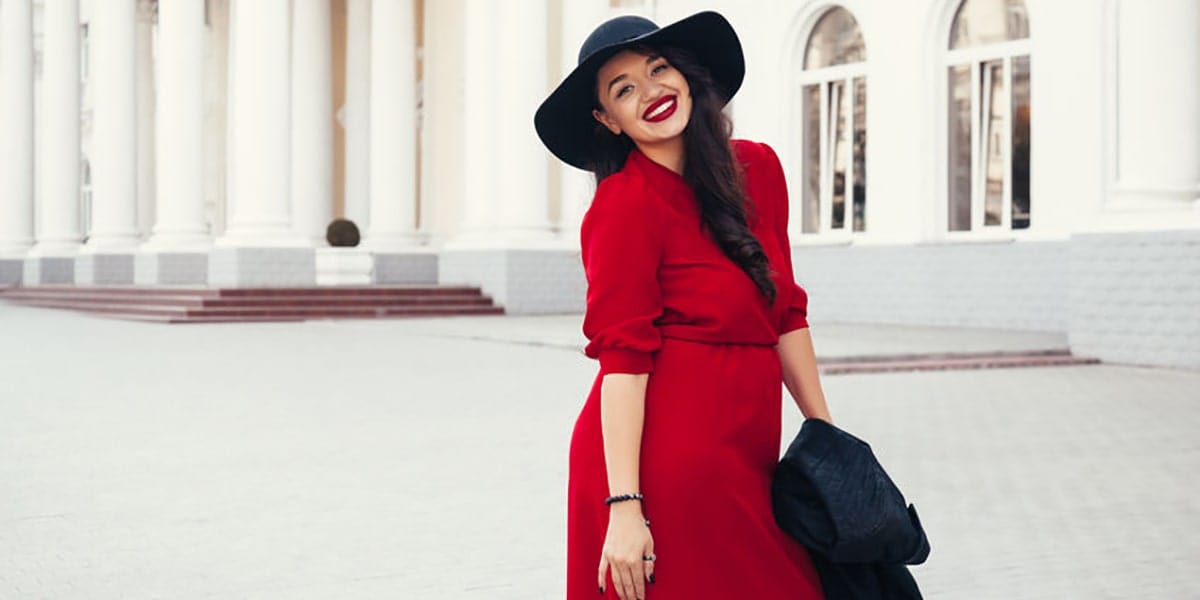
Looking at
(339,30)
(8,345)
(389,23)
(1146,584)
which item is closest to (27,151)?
(339,30)

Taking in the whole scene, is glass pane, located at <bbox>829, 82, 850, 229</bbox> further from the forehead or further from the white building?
the forehead

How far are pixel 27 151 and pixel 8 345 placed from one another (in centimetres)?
2259

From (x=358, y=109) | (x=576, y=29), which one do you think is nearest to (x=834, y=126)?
(x=576, y=29)

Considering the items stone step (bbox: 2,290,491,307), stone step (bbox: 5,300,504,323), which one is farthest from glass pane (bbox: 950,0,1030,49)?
stone step (bbox: 2,290,491,307)

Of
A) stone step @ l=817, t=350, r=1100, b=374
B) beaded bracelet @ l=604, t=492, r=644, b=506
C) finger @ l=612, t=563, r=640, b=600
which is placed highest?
beaded bracelet @ l=604, t=492, r=644, b=506

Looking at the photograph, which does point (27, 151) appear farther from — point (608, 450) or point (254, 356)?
point (608, 450)

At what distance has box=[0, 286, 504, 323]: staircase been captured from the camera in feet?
73.5

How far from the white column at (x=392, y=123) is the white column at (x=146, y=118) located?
802 cm

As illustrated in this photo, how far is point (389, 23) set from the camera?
28.3 m

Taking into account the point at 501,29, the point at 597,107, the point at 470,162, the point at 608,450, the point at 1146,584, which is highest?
the point at 501,29

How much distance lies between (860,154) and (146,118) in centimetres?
2085

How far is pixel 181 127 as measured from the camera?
27969 millimetres

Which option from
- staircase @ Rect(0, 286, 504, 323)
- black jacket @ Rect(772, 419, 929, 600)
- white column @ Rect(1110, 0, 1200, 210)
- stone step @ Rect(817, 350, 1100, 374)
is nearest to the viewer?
black jacket @ Rect(772, 419, 929, 600)

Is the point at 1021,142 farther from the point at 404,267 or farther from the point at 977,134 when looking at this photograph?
the point at 404,267
